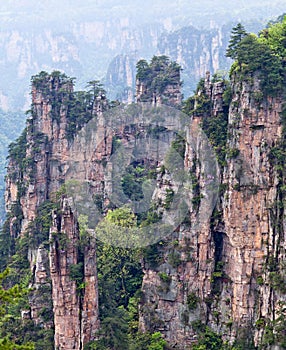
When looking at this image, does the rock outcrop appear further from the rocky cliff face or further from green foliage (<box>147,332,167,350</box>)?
green foliage (<box>147,332,167,350</box>)

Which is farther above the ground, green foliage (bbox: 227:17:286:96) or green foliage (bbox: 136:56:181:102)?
green foliage (bbox: 136:56:181:102)

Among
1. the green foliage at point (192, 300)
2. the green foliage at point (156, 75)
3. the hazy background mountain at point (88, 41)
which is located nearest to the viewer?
the green foliage at point (192, 300)

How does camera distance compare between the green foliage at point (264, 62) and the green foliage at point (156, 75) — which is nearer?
the green foliage at point (264, 62)

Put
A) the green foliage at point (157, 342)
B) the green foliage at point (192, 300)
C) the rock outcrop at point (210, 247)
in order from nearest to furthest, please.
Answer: the rock outcrop at point (210, 247)
the green foliage at point (157, 342)
the green foliage at point (192, 300)

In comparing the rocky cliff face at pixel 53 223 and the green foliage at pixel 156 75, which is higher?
the green foliage at pixel 156 75

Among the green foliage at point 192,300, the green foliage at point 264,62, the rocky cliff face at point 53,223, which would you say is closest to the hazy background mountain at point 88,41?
the rocky cliff face at point 53,223

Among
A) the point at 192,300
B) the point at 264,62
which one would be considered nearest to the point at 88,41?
the point at 192,300

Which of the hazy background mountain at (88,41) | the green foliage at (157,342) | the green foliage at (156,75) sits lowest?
the green foliage at (157,342)

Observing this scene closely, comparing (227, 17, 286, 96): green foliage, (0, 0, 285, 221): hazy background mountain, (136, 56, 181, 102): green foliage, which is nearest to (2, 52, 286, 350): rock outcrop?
(227, 17, 286, 96): green foliage

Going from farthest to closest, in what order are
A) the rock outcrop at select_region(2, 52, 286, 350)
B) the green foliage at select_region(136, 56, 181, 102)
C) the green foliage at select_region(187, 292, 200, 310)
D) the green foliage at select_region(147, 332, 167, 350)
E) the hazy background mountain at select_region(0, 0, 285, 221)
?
the hazy background mountain at select_region(0, 0, 285, 221)
the green foliage at select_region(136, 56, 181, 102)
the green foliage at select_region(187, 292, 200, 310)
the green foliage at select_region(147, 332, 167, 350)
the rock outcrop at select_region(2, 52, 286, 350)

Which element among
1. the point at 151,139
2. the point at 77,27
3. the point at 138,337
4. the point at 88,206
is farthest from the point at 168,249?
the point at 77,27

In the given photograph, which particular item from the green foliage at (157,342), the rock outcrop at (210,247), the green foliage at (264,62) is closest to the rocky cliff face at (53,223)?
the rock outcrop at (210,247)

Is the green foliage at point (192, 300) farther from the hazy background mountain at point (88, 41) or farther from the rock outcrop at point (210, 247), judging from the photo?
the hazy background mountain at point (88, 41)
